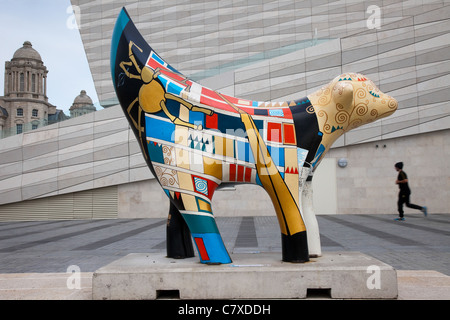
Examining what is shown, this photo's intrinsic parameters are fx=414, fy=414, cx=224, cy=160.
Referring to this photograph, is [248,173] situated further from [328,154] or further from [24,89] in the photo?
[24,89]

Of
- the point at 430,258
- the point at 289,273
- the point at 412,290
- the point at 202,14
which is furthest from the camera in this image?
the point at 202,14

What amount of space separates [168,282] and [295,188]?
1.75m

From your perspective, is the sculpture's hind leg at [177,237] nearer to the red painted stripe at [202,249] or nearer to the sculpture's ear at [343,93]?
the red painted stripe at [202,249]

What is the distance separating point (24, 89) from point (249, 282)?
78.0 m

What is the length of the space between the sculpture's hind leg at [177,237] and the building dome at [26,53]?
257 feet

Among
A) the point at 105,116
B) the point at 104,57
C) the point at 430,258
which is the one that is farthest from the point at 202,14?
the point at 430,258

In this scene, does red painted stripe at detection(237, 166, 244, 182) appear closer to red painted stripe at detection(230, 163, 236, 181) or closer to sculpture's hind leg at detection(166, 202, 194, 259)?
red painted stripe at detection(230, 163, 236, 181)

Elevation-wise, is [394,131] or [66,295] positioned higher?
[394,131]

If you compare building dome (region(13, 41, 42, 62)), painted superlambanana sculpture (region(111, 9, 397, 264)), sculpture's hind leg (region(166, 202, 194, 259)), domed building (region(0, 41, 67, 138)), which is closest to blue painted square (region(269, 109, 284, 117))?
painted superlambanana sculpture (region(111, 9, 397, 264))

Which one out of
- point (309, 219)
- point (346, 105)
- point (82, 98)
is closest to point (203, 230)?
point (309, 219)

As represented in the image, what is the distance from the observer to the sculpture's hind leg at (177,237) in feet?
17.3

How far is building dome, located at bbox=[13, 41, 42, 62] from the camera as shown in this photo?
241 feet
